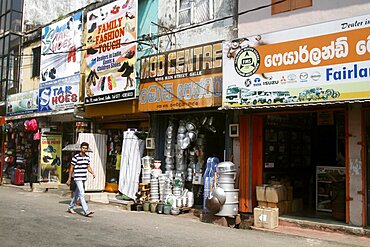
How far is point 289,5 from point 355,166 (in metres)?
4.24

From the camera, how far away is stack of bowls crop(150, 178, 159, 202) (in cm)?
1199

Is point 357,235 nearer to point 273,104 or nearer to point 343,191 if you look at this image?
point 343,191

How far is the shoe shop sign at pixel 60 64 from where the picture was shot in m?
16.1

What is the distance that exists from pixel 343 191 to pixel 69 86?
11457 mm

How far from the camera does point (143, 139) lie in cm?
1355

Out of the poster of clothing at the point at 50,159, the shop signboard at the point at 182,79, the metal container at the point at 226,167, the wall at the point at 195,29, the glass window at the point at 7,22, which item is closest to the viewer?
the metal container at the point at 226,167

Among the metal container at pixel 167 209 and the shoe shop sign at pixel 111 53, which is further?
the shoe shop sign at pixel 111 53

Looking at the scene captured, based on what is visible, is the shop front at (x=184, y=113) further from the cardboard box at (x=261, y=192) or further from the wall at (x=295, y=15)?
the cardboard box at (x=261, y=192)

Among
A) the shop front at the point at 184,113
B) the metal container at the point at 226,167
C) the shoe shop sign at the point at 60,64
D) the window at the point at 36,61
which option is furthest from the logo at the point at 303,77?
the window at the point at 36,61

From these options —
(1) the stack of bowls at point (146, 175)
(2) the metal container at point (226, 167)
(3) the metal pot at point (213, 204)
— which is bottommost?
(3) the metal pot at point (213, 204)

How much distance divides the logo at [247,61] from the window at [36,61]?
1283cm

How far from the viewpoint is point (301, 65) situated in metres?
8.48

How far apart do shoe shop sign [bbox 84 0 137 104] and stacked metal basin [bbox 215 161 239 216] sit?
4429 millimetres

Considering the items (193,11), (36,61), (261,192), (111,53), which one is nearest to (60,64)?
(36,61)
